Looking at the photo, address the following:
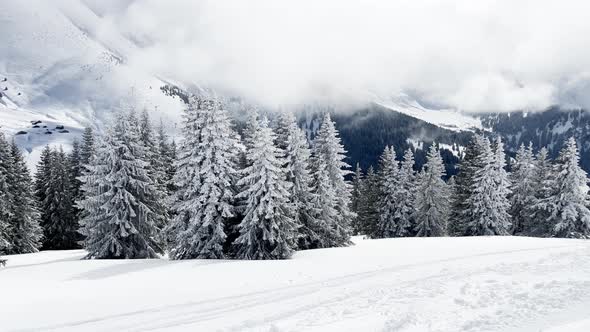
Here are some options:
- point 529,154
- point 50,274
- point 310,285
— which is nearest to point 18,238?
point 50,274

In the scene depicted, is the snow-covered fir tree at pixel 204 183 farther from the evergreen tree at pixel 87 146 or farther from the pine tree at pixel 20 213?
the evergreen tree at pixel 87 146

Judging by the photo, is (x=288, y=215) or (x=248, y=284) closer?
(x=248, y=284)

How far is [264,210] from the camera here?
25125 millimetres

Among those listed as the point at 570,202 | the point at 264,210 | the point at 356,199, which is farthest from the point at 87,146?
the point at 570,202

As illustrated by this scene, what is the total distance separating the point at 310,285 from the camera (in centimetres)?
1698

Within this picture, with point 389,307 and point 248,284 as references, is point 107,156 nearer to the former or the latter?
point 248,284

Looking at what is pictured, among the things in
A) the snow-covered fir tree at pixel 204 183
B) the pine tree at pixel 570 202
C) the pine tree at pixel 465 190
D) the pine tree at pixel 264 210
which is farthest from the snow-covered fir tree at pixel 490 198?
the snow-covered fir tree at pixel 204 183

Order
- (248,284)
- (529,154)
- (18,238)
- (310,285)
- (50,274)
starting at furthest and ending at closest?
1. (529,154)
2. (18,238)
3. (50,274)
4. (248,284)
5. (310,285)

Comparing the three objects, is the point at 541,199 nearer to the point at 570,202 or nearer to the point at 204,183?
the point at 570,202

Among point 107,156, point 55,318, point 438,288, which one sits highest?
point 107,156

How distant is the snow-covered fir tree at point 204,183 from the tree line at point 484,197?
25.2 m

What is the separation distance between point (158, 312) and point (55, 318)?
3305 millimetres

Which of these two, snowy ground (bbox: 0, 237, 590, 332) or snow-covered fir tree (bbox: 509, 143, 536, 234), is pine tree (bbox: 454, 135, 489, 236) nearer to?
snow-covered fir tree (bbox: 509, 143, 536, 234)

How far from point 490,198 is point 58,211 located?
45388 millimetres
